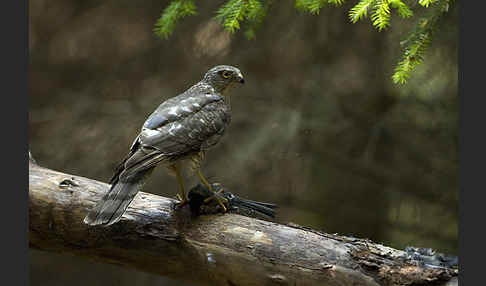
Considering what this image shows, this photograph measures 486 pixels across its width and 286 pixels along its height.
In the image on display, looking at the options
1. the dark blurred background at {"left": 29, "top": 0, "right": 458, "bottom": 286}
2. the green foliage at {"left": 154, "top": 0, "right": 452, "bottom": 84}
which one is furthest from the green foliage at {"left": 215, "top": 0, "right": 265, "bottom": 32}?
the dark blurred background at {"left": 29, "top": 0, "right": 458, "bottom": 286}

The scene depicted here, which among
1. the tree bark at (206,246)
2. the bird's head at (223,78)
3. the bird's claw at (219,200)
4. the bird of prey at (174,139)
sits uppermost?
the bird's head at (223,78)

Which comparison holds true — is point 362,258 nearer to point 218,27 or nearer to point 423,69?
point 423,69

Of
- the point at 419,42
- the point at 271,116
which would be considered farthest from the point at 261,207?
the point at 271,116

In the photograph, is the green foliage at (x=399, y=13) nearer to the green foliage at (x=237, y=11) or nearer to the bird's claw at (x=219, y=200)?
the green foliage at (x=237, y=11)

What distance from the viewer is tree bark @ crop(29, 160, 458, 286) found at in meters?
1.82

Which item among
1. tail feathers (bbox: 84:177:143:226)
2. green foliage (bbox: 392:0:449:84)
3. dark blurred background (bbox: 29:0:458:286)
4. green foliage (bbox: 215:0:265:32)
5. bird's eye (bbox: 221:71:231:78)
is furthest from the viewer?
dark blurred background (bbox: 29:0:458:286)

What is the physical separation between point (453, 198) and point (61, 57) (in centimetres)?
316

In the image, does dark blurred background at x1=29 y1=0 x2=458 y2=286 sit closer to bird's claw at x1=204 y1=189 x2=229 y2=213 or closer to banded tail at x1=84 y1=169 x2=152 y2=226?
bird's claw at x1=204 y1=189 x2=229 y2=213

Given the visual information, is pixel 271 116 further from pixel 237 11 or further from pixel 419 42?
pixel 419 42

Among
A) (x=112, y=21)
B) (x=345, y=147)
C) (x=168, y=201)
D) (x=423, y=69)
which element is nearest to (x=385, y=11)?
(x=168, y=201)

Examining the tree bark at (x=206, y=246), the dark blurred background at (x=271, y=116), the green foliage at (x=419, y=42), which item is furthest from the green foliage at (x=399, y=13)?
the dark blurred background at (x=271, y=116)

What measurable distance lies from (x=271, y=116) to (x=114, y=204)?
186 centimetres

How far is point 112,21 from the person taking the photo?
3621mm

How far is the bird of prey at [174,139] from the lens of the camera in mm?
1862
